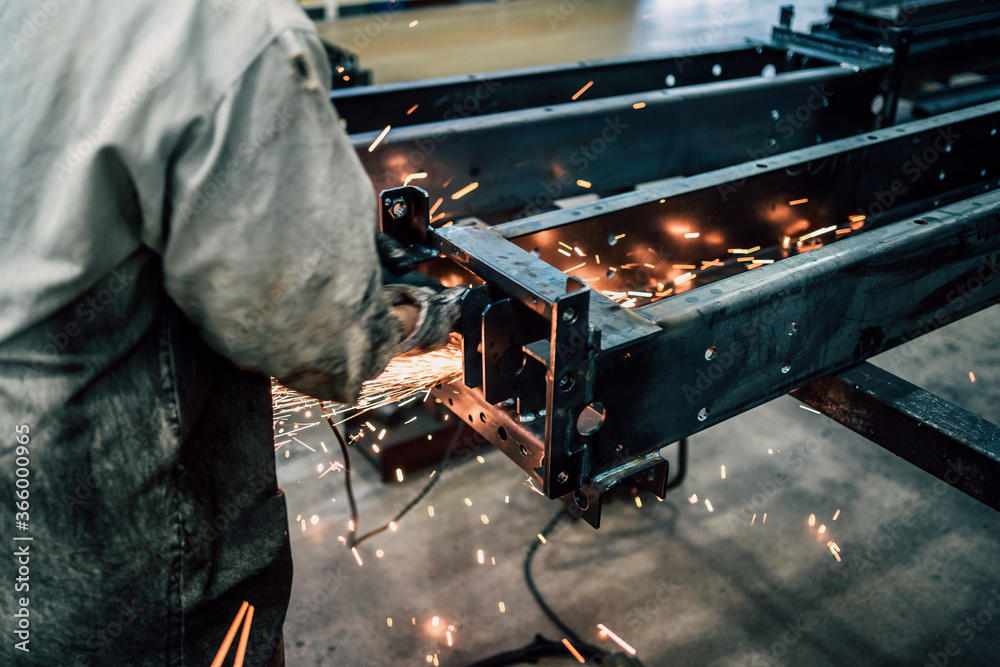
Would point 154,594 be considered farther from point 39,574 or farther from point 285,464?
point 285,464

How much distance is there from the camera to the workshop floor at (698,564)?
2.35 meters

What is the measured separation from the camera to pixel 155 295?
0.96 metres

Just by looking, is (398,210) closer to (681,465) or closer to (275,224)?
(275,224)

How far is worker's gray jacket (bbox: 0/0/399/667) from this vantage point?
814 millimetres

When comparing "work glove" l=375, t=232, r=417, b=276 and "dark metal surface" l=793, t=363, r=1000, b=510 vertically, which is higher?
"work glove" l=375, t=232, r=417, b=276

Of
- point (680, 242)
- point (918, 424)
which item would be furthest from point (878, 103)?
point (918, 424)

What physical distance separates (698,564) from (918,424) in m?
1.36

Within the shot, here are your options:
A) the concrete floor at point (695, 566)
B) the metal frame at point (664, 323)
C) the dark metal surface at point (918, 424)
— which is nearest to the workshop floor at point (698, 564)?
the concrete floor at point (695, 566)

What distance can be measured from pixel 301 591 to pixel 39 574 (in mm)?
1537

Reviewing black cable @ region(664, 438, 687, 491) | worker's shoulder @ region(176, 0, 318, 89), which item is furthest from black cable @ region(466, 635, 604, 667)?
worker's shoulder @ region(176, 0, 318, 89)

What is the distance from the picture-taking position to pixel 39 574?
1.07m

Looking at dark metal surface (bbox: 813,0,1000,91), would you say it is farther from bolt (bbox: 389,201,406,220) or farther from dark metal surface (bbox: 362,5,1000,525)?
bolt (bbox: 389,201,406,220)

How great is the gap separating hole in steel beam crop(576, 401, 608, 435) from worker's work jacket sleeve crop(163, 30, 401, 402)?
0.38 m

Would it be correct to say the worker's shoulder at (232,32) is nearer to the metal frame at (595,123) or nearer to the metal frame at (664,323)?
the metal frame at (664,323)
